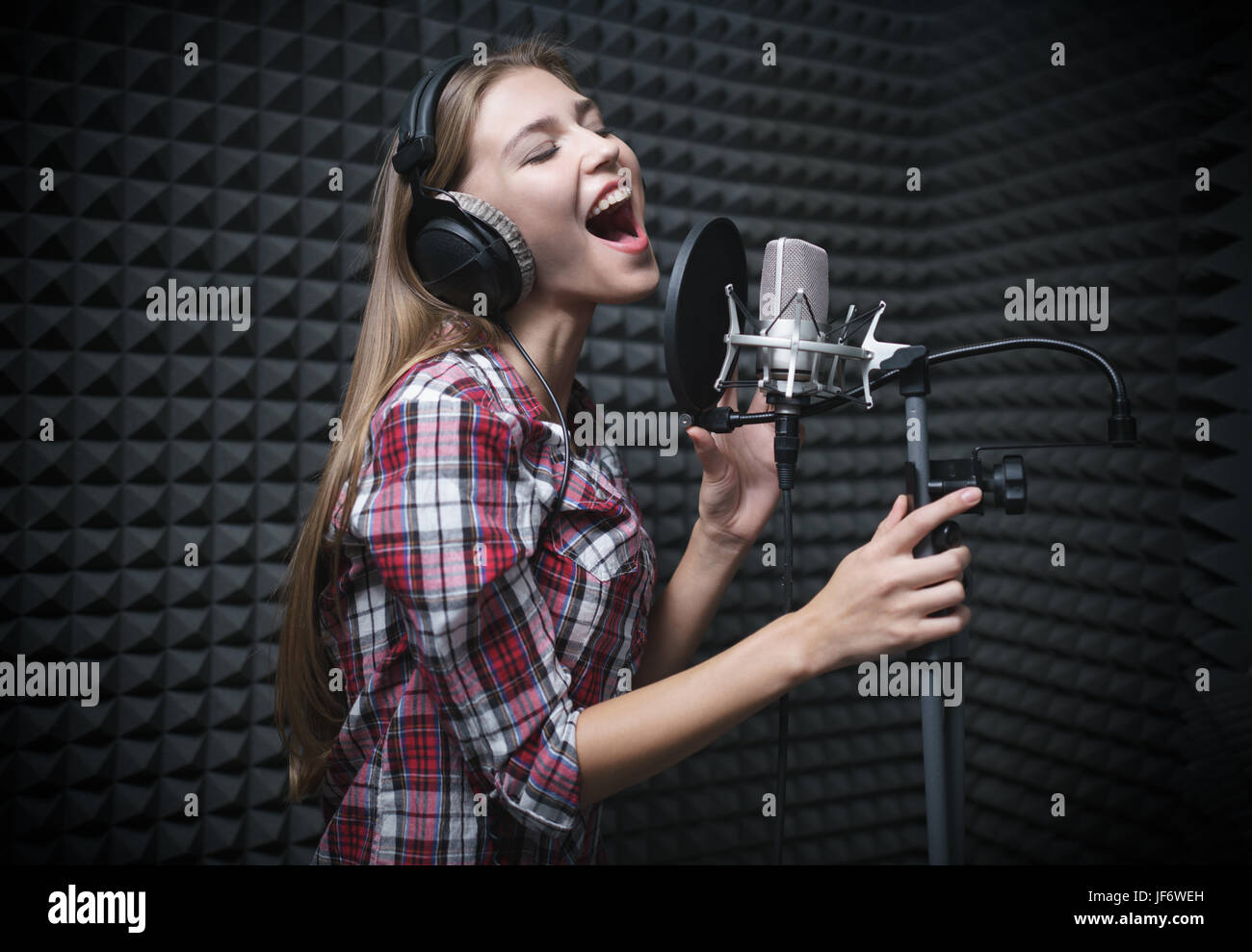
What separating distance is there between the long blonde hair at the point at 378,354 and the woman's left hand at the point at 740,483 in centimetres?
32

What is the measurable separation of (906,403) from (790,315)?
0.46 ft

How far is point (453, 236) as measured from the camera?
2.80ft

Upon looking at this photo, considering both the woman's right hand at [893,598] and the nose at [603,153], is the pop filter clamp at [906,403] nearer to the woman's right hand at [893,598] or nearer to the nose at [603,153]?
the woman's right hand at [893,598]

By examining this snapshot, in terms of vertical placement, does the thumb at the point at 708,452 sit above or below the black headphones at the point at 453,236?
below

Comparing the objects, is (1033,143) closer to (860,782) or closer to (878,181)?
(878,181)

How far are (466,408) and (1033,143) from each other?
4.73ft

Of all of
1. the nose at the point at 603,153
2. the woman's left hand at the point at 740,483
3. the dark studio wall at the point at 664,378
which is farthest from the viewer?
the dark studio wall at the point at 664,378

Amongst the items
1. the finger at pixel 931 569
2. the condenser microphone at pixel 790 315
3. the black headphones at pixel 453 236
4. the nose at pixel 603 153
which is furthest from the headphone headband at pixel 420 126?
the finger at pixel 931 569

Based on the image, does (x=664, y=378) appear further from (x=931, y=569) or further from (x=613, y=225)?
(x=931, y=569)

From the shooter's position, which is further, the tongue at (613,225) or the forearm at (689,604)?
the forearm at (689,604)

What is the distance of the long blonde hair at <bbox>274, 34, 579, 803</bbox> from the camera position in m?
0.86

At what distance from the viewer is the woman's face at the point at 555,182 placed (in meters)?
0.88

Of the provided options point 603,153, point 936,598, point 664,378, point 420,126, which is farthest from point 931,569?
point 664,378
